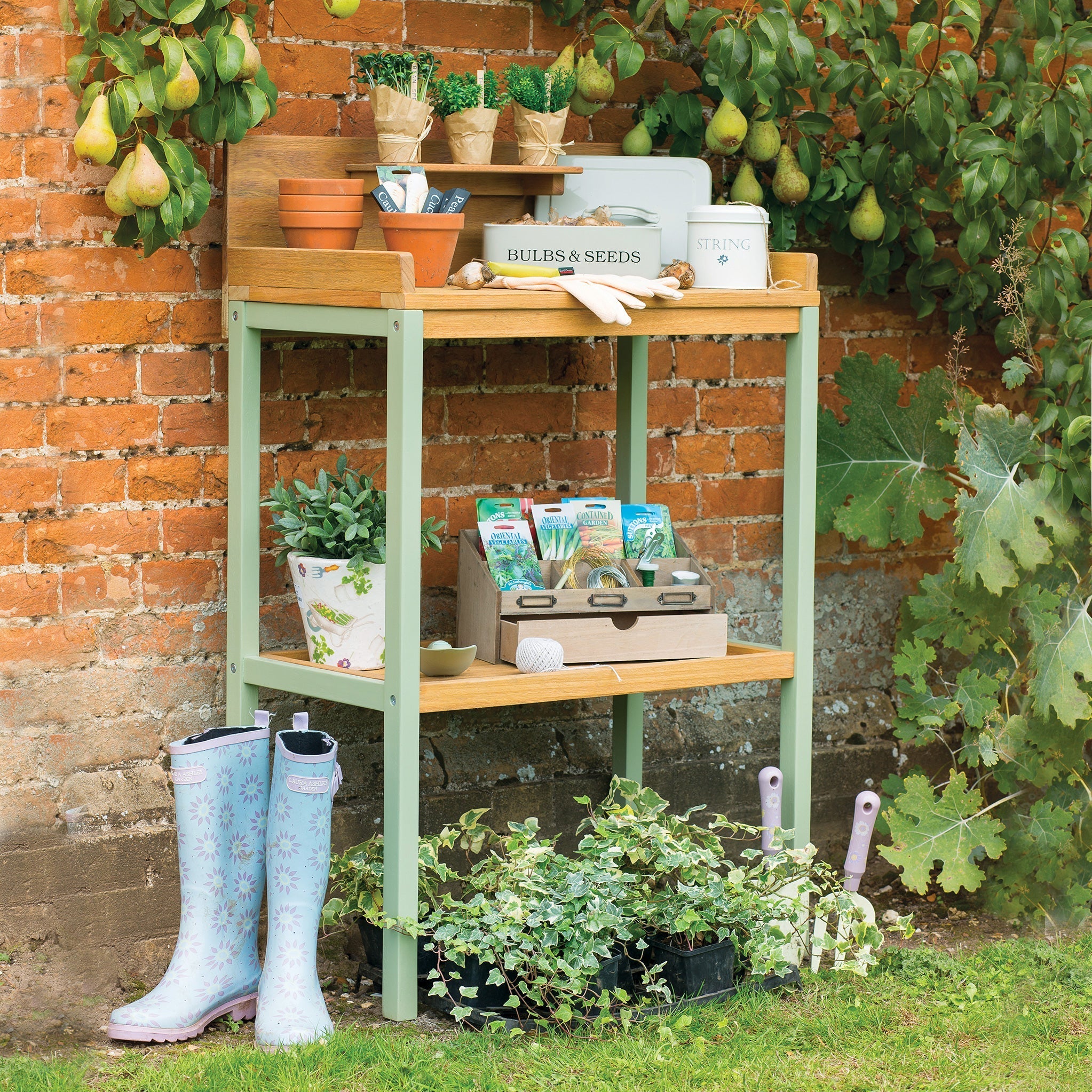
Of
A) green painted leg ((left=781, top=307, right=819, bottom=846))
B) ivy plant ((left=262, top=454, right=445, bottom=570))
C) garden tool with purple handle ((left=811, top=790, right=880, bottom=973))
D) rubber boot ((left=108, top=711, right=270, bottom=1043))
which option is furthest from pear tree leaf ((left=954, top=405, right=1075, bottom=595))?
rubber boot ((left=108, top=711, right=270, bottom=1043))

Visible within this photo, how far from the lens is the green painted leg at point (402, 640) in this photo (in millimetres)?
2246

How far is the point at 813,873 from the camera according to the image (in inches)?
106

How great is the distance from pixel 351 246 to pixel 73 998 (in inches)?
52.5

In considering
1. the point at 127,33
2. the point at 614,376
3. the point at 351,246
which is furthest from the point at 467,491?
the point at 127,33

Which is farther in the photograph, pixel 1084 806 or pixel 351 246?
pixel 1084 806

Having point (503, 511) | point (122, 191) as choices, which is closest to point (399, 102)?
point (122, 191)

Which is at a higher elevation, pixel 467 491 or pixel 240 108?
pixel 240 108

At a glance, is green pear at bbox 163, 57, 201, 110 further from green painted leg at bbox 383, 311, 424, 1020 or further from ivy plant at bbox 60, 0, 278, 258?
green painted leg at bbox 383, 311, 424, 1020

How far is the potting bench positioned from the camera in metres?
2.28

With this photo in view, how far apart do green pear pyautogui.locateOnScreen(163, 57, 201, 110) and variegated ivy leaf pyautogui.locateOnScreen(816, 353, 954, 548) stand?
1.46m

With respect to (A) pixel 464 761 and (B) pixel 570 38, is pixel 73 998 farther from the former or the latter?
(B) pixel 570 38

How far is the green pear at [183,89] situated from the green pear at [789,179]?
1153 millimetres

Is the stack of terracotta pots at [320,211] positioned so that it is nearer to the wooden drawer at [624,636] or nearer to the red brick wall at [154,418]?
the red brick wall at [154,418]

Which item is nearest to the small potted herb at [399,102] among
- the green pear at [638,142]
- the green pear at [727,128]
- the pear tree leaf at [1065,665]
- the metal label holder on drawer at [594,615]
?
the green pear at [638,142]
